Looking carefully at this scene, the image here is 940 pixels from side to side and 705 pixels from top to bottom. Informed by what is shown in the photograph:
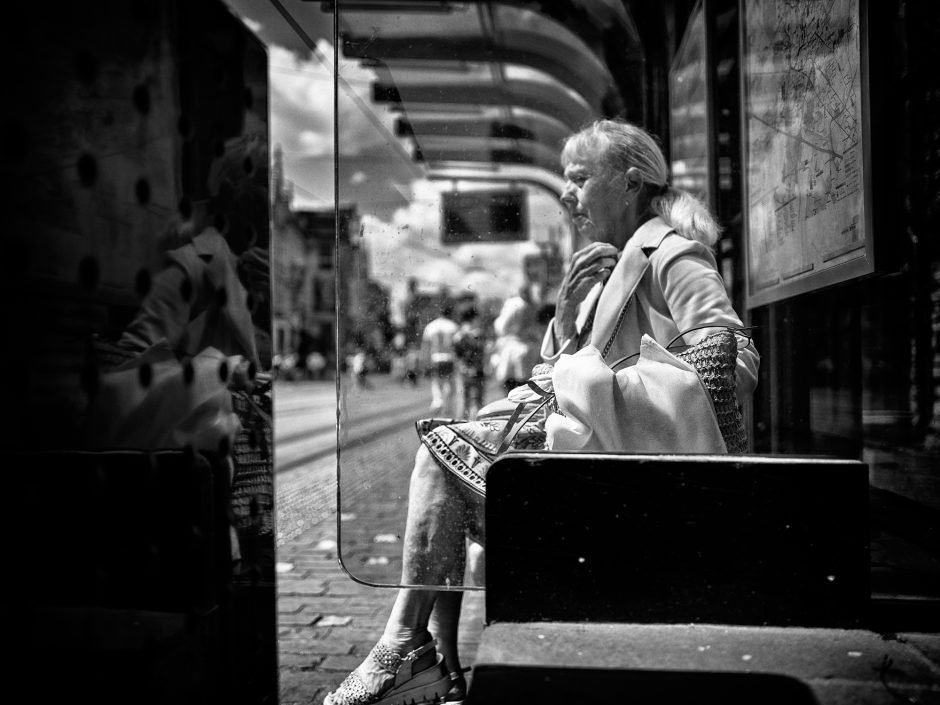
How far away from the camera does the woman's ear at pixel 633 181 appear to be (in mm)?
2273

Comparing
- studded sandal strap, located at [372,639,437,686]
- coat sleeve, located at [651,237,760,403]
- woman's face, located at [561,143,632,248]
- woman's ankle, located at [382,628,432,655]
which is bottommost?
studded sandal strap, located at [372,639,437,686]

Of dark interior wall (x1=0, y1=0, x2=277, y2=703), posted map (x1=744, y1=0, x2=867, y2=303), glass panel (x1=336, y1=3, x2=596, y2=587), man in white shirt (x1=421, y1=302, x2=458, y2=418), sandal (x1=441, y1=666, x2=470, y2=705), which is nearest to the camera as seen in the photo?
dark interior wall (x1=0, y1=0, x2=277, y2=703)

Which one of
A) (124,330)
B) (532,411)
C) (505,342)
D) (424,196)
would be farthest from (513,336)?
(124,330)

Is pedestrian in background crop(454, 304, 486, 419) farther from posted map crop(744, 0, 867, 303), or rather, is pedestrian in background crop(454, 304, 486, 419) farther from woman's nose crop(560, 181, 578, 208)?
posted map crop(744, 0, 867, 303)

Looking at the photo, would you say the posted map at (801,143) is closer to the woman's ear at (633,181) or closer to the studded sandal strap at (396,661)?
the woman's ear at (633,181)

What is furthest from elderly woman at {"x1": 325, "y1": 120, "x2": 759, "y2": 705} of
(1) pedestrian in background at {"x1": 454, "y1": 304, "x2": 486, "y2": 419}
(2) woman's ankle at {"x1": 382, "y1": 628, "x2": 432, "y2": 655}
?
(1) pedestrian in background at {"x1": 454, "y1": 304, "x2": 486, "y2": 419}

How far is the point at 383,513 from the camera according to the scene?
8.64 ft

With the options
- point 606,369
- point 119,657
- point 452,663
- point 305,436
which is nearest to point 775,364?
point 606,369

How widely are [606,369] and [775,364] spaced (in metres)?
0.82

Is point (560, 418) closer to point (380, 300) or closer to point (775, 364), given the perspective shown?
point (775, 364)

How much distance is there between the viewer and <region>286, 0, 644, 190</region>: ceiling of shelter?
2.83m

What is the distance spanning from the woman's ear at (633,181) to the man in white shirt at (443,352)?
1.19m

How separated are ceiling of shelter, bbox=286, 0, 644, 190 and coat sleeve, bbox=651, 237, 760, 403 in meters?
0.88

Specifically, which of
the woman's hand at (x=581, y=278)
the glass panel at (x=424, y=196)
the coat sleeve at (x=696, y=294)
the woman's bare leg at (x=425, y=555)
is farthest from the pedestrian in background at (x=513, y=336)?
the coat sleeve at (x=696, y=294)
